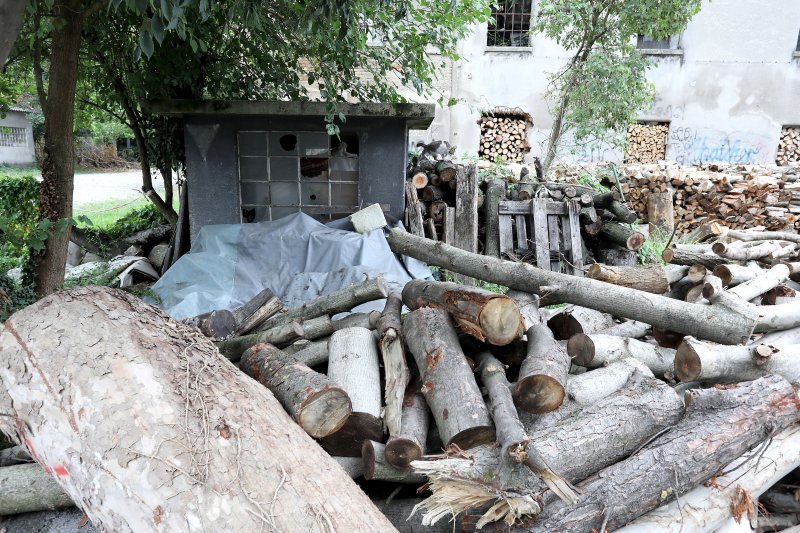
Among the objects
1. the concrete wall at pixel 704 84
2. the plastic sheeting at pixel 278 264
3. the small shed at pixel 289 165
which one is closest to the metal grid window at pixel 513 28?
the concrete wall at pixel 704 84

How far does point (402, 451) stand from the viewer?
277cm

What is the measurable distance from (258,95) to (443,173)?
116 inches

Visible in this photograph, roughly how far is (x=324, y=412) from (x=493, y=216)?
19.8 feet

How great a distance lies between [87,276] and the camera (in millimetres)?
7320

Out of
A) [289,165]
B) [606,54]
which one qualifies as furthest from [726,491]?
[606,54]

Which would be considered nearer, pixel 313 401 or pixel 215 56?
pixel 313 401

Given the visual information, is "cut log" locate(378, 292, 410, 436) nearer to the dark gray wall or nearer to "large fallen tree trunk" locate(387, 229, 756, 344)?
"large fallen tree trunk" locate(387, 229, 756, 344)

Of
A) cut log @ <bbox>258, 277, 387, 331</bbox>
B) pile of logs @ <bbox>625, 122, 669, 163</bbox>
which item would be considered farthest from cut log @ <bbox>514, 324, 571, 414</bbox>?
pile of logs @ <bbox>625, 122, 669, 163</bbox>

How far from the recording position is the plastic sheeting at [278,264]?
246 inches

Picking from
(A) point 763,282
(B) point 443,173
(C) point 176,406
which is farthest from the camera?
(B) point 443,173

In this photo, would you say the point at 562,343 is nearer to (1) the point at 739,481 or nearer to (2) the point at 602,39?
(1) the point at 739,481

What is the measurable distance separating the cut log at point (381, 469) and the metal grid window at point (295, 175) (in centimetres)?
526

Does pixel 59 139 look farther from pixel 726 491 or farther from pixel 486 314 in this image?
pixel 726 491

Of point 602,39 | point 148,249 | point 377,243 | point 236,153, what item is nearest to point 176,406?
point 377,243
